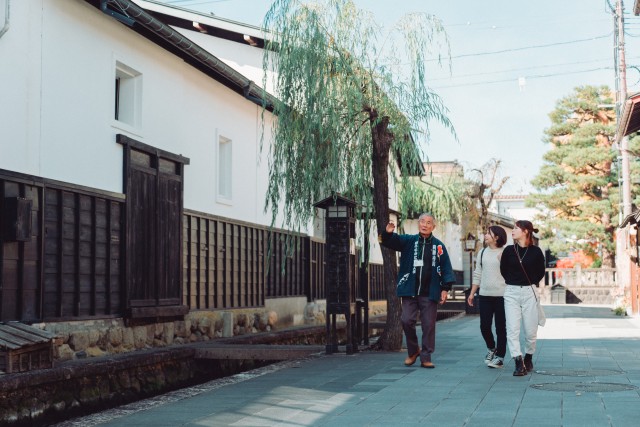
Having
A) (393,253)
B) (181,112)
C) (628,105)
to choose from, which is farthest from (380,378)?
(628,105)

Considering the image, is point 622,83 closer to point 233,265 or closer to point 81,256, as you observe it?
point 233,265

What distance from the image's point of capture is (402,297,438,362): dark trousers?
34.4 ft

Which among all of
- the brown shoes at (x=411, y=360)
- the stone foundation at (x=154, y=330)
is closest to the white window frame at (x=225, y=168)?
the stone foundation at (x=154, y=330)

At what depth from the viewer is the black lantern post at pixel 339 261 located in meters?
12.5

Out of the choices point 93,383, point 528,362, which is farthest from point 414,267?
point 93,383

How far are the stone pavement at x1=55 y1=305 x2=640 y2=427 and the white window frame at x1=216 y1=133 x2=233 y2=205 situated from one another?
6.47 meters

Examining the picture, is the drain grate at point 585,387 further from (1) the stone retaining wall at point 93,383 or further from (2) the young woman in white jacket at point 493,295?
(1) the stone retaining wall at point 93,383

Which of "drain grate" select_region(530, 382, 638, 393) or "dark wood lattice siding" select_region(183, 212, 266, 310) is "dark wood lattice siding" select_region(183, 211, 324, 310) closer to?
"dark wood lattice siding" select_region(183, 212, 266, 310)

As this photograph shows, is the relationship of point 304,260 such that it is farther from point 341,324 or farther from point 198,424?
point 198,424

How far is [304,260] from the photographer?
2216 centimetres

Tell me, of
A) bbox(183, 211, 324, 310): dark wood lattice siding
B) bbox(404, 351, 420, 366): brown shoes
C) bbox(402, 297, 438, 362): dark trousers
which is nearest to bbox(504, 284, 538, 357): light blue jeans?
bbox(402, 297, 438, 362): dark trousers

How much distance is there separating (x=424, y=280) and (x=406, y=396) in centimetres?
273

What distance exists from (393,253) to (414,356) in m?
2.70

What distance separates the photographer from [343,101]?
12.3 metres
